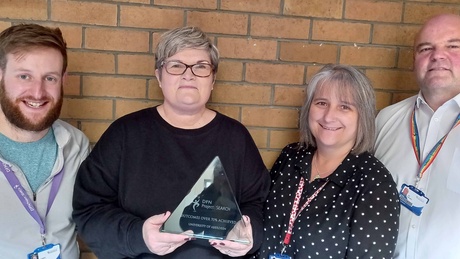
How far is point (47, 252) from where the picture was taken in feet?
5.69

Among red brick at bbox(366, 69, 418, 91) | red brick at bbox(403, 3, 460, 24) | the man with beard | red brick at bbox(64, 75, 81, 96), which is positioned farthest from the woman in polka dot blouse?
red brick at bbox(64, 75, 81, 96)

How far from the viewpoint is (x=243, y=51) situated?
92.5 inches

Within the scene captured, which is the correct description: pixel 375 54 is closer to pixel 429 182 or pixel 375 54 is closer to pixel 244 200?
pixel 429 182

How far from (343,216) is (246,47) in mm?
1089

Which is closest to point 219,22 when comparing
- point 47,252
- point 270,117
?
point 270,117

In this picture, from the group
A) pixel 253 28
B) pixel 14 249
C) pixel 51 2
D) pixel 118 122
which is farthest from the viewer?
pixel 253 28

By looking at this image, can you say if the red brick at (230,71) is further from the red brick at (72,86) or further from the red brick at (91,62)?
the red brick at (72,86)

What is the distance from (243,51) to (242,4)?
0.25 meters

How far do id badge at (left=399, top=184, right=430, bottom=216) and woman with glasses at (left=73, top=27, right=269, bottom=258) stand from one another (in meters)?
0.67

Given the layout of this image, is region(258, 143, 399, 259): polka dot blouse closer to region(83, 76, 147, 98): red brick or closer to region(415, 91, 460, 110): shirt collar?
region(415, 91, 460, 110): shirt collar

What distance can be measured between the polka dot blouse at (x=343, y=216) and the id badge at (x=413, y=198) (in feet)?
0.49

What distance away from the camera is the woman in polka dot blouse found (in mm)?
1708

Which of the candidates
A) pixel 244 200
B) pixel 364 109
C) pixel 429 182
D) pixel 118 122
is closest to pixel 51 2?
pixel 118 122

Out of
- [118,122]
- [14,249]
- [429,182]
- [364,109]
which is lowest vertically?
[14,249]
